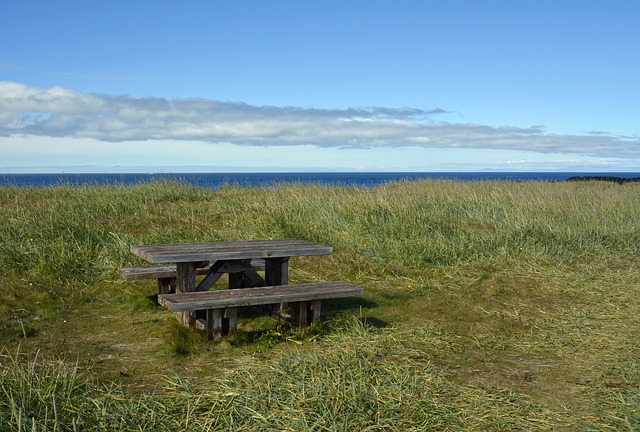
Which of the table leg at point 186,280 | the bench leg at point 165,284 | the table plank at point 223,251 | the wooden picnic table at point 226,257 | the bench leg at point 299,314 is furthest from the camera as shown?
the bench leg at point 165,284

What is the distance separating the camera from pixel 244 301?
214 inches

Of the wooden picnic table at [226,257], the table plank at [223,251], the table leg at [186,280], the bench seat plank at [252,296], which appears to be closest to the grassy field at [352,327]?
the table leg at [186,280]

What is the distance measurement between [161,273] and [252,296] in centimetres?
162

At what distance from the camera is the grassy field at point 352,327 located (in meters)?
3.79

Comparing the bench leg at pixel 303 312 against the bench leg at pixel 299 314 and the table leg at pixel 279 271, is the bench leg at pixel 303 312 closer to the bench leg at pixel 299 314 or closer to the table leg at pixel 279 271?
the bench leg at pixel 299 314

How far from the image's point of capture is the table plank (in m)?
5.44

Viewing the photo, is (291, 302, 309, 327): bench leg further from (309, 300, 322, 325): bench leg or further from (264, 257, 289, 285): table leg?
(264, 257, 289, 285): table leg

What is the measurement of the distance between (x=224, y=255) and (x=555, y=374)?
298 centimetres

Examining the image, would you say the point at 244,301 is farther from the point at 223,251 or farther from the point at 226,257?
the point at 223,251

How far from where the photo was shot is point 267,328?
20.1 feet

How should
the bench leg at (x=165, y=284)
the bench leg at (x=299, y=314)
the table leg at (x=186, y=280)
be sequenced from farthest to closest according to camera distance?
the bench leg at (x=165, y=284), the table leg at (x=186, y=280), the bench leg at (x=299, y=314)

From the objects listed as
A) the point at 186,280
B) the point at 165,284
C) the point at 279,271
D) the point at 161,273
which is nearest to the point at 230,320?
the point at 186,280

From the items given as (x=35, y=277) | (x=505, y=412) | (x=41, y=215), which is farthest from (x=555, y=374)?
(x=41, y=215)

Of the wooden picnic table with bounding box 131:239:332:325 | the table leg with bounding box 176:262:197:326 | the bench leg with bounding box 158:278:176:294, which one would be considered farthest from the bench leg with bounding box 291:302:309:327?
the bench leg with bounding box 158:278:176:294
